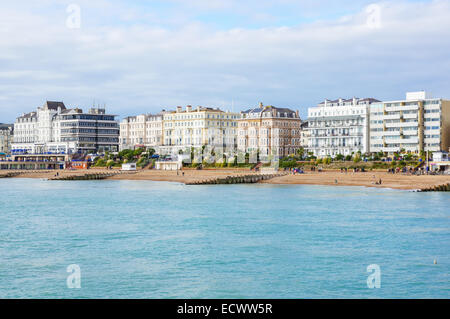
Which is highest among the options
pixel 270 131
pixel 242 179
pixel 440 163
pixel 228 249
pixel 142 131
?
pixel 142 131

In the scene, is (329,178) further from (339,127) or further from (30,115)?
(30,115)

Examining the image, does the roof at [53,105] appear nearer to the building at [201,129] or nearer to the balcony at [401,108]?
the building at [201,129]

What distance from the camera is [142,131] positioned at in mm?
167250

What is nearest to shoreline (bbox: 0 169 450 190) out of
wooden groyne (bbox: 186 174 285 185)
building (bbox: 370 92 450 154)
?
wooden groyne (bbox: 186 174 285 185)

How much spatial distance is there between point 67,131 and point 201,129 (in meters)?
44.0

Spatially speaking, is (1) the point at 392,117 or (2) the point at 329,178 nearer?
(2) the point at 329,178

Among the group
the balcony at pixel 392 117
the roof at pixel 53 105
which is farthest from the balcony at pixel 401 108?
the roof at pixel 53 105

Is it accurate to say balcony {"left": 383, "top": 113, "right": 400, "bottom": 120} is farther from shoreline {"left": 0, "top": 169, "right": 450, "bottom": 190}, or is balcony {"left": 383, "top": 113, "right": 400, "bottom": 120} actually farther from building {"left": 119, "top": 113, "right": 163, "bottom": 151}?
building {"left": 119, "top": 113, "right": 163, "bottom": 151}

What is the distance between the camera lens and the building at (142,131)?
162m

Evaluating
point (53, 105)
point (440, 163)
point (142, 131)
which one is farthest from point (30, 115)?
point (440, 163)

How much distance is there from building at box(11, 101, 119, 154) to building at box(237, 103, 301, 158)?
46440 mm

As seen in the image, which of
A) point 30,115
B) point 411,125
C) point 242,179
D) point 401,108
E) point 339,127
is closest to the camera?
point 242,179

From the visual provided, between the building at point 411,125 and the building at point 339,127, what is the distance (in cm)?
237

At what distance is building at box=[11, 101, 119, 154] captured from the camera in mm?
170375
